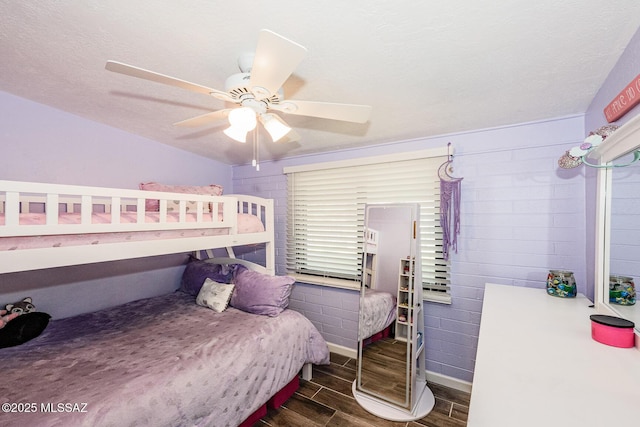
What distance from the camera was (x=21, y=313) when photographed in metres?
1.87

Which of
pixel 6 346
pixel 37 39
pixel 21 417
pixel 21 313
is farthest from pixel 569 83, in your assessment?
pixel 21 313

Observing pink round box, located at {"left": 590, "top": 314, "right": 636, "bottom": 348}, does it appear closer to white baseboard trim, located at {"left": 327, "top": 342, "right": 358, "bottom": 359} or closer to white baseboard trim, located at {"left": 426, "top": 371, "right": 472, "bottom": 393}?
white baseboard trim, located at {"left": 426, "top": 371, "right": 472, "bottom": 393}

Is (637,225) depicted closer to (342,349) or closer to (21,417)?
(342,349)

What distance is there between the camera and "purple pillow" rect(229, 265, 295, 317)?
7.18 ft

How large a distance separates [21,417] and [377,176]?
266 cm

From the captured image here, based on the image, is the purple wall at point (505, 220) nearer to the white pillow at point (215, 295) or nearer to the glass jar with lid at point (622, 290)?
the glass jar with lid at point (622, 290)

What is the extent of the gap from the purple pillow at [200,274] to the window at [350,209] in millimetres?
780

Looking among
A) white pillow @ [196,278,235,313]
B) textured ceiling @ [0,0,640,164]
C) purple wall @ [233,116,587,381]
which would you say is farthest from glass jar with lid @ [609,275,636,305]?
white pillow @ [196,278,235,313]

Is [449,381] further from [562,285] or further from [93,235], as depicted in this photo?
[93,235]

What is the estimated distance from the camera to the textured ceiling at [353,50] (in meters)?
1.02

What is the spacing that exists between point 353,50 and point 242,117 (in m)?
0.62

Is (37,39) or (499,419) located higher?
(37,39)

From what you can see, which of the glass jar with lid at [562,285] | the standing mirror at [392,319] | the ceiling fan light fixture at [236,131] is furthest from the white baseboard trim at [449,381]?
the ceiling fan light fixture at [236,131]

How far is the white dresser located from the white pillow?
1.97 m
